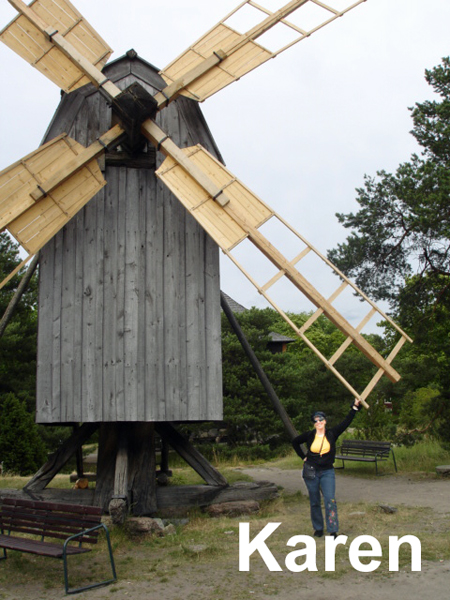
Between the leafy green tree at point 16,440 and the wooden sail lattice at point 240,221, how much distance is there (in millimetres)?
9679

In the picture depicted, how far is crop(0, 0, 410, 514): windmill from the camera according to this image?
807cm

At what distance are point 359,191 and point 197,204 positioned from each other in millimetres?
6519

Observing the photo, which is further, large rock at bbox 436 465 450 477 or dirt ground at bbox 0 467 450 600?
large rock at bbox 436 465 450 477

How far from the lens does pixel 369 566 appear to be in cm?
573

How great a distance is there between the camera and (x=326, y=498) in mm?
6891

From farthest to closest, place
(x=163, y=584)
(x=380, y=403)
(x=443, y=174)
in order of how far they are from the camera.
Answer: (x=380, y=403)
(x=443, y=174)
(x=163, y=584)

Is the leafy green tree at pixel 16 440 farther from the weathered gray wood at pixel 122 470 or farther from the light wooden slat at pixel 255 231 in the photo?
the light wooden slat at pixel 255 231

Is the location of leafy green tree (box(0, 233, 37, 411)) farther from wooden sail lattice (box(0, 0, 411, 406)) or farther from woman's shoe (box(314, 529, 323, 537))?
woman's shoe (box(314, 529, 323, 537))

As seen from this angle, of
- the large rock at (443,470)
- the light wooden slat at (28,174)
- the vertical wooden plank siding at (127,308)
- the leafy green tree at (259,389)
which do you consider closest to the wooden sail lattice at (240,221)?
the vertical wooden plank siding at (127,308)

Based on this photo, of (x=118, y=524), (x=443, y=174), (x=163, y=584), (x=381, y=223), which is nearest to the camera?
(x=163, y=584)

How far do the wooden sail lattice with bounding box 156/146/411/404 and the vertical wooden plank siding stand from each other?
0.67 m

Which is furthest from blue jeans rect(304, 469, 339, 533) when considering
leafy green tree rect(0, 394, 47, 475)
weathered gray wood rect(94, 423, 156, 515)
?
leafy green tree rect(0, 394, 47, 475)

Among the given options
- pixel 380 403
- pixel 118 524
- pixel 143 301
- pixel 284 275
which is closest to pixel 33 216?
pixel 143 301

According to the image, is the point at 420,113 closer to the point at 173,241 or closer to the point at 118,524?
the point at 173,241
